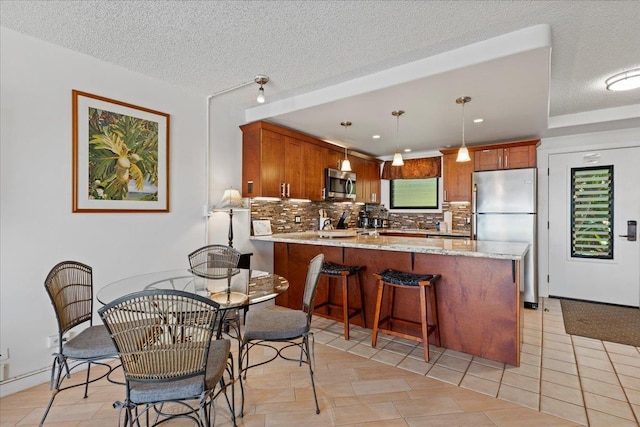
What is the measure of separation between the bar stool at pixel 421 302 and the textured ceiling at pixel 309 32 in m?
1.76

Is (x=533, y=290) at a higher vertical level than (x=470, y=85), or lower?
lower

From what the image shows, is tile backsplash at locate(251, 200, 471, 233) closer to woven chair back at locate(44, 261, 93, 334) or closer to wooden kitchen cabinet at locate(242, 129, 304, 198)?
wooden kitchen cabinet at locate(242, 129, 304, 198)

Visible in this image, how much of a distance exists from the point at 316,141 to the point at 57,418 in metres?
3.89

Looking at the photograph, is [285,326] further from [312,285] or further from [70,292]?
[70,292]

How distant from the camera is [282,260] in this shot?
13.5 ft

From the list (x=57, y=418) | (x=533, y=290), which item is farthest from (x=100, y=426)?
(x=533, y=290)

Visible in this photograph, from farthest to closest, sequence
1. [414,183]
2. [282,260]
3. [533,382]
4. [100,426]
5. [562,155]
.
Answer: [414,183] < [562,155] < [282,260] < [533,382] < [100,426]

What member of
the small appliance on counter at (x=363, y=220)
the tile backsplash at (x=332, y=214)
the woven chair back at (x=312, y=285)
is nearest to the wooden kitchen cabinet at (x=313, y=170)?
the tile backsplash at (x=332, y=214)

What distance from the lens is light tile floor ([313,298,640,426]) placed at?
2.05m

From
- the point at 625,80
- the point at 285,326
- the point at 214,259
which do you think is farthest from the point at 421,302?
the point at 625,80

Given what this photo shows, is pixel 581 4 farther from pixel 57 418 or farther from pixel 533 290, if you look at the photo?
pixel 57 418

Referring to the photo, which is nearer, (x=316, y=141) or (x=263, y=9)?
(x=263, y=9)

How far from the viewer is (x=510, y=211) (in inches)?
173

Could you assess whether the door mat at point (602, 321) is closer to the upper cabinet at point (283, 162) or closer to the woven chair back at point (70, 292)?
the upper cabinet at point (283, 162)
